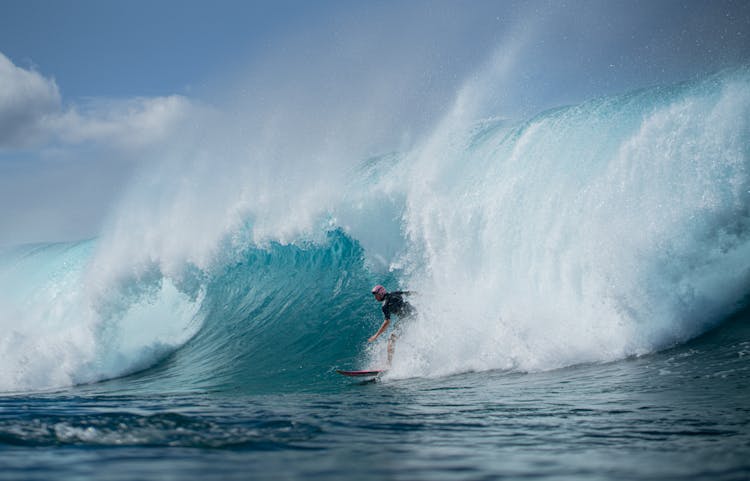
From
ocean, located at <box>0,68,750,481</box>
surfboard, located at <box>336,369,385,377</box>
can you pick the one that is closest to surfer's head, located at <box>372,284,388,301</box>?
ocean, located at <box>0,68,750,481</box>

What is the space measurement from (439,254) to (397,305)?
133 centimetres

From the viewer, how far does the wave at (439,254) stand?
834 cm

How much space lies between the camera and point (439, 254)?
9.80 m

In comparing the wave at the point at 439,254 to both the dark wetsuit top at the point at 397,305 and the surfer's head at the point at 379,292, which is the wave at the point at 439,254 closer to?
the dark wetsuit top at the point at 397,305

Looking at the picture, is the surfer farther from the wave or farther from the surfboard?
the surfboard

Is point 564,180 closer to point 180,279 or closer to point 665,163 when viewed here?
point 665,163

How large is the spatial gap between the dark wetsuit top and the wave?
23cm

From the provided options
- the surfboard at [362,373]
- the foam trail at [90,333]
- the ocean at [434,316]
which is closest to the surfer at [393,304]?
the ocean at [434,316]

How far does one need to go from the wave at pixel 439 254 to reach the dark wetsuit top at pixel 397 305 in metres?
0.23

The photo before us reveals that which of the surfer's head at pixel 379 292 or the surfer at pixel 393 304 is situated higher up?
the surfer's head at pixel 379 292

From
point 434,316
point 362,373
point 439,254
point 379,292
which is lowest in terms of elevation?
point 362,373

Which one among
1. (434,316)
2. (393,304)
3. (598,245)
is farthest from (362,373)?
(598,245)

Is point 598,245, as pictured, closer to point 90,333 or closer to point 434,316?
point 434,316

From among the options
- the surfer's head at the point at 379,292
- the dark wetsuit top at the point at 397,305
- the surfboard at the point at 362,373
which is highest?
the surfer's head at the point at 379,292
